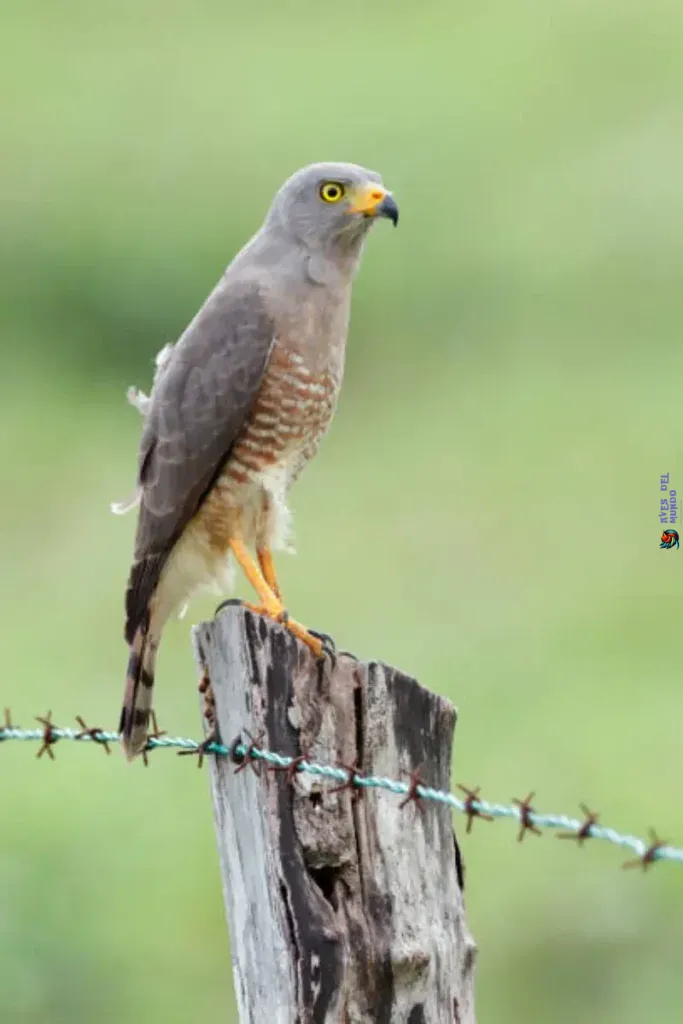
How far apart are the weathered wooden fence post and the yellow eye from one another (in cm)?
168

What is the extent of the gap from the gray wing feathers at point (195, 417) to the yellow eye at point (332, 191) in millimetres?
300

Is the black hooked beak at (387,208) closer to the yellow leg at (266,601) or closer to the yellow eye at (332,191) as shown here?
the yellow eye at (332,191)

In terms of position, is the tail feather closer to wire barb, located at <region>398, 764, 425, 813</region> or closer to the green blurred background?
wire barb, located at <region>398, 764, 425, 813</region>

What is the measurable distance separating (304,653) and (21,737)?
3.73 feet

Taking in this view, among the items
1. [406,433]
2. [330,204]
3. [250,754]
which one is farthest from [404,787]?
[406,433]

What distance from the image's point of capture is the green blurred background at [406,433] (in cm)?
1038

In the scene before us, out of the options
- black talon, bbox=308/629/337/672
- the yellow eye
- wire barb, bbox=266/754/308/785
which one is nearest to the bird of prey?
the yellow eye

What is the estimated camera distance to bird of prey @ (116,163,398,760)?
5.78 meters

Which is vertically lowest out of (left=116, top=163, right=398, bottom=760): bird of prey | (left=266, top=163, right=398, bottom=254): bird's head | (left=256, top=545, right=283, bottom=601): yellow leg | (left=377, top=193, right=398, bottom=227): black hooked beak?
(left=256, top=545, right=283, bottom=601): yellow leg

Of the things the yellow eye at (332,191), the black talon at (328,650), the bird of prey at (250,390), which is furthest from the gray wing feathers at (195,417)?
the black talon at (328,650)

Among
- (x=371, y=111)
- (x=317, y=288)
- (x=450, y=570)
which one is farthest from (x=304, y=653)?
(x=371, y=111)

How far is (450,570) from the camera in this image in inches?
665

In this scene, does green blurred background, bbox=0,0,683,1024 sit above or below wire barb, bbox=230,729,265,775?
above

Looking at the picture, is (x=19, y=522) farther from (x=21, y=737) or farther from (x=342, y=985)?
(x=342, y=985)
